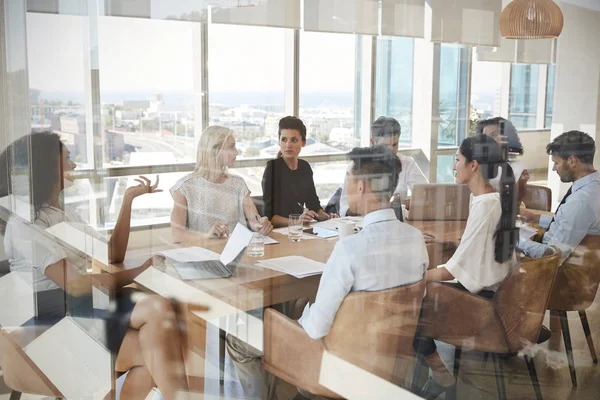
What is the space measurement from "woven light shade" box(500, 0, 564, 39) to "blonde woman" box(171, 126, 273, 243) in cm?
101

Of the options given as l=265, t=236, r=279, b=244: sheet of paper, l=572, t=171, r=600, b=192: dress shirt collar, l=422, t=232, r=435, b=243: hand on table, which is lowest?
l=265, t=236, r=279, b=244: sheet of paper

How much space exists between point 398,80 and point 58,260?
169 centimetres

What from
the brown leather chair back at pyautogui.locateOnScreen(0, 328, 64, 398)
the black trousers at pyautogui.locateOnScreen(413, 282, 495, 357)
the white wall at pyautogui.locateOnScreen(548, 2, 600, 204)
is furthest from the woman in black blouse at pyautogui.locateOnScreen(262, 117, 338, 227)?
the brown leather chair back at pyautogui.locateOnScreen(0, 328, 64, 398)

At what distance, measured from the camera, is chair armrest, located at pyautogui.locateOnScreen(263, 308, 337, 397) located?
1.88 meters

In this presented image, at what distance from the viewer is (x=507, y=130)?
150 cm

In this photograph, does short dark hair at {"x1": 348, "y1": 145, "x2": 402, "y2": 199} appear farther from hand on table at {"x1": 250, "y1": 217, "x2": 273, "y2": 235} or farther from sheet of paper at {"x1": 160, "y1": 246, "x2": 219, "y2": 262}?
sheet of paper at {"x1": 160, "y1": 246, "x2": 219, "y2": 262}

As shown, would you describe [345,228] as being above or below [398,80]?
below

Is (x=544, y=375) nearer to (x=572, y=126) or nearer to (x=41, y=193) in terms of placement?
(x=572, y=126)

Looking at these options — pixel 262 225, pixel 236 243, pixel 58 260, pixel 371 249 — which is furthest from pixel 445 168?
pixel 58 260

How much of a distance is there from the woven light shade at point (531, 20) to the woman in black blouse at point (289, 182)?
0.74 metres

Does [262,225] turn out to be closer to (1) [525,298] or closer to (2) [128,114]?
(2) [128,114]

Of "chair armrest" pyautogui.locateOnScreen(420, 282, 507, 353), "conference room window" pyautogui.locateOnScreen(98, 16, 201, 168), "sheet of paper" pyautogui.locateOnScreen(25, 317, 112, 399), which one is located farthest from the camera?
"sheet of paper" pyautogui.locateOnScreen(25, 317, 112, 399)

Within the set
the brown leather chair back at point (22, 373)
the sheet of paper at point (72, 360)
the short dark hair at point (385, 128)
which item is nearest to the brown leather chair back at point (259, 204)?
the short dark hair at point (385, 128)

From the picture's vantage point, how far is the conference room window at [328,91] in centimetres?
183
